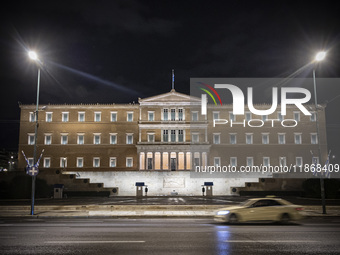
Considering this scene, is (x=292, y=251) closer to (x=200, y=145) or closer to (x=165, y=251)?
(x=165, y=251)

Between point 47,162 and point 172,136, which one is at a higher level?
point 172,136

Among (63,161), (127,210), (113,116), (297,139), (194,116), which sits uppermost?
(113,116)

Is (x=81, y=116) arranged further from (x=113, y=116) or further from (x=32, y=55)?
(x=32, y=55)

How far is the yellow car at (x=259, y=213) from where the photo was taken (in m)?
16.2

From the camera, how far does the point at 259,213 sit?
639 inches

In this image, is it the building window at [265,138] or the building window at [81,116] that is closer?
the building window at [265,138]

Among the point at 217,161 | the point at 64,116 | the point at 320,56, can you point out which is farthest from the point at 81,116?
the point at 320,56

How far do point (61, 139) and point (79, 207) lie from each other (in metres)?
39.8

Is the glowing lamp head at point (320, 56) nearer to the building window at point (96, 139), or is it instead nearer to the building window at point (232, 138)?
the building window at point (232, 138)

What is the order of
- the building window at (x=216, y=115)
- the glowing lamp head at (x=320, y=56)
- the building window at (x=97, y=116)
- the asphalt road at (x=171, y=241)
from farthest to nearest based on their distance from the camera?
the building window at (x=216, y=115) → the building window at (x=97, y=116) → the glowing lamp head at (x=320, y=56) → the asphalt road at (x=171, y=241)

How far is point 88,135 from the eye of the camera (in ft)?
208

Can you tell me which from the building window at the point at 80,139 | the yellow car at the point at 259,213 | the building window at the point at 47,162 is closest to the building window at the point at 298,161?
the building window at the point at 80,139

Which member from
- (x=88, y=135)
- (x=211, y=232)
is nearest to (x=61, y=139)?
(x=88, y=135)

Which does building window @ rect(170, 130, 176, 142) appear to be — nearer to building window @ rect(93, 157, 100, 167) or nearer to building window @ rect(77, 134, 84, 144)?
building window @ rect(93, 157, 100, 167)
